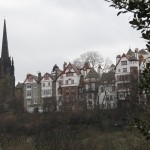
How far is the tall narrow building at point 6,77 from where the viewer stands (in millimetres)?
81838

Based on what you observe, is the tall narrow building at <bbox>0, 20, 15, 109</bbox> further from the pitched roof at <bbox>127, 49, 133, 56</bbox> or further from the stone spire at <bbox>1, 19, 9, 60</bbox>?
the pitched roof at <bbox>127, 49, 133, 56</bbox>

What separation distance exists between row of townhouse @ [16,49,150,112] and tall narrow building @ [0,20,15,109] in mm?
4347

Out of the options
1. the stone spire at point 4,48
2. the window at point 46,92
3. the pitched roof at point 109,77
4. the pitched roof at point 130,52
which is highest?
the stone spire at point 4,48

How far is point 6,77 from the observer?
9100cm

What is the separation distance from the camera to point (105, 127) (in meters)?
56.8

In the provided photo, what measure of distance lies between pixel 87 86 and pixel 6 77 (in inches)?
777

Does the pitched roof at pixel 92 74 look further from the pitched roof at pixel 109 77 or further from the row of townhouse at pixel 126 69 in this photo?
the row of townhouse at pixel 126 69

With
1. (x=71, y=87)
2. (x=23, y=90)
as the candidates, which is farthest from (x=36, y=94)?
(x=71, y=87)

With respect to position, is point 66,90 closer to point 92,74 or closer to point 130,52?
point 92,74

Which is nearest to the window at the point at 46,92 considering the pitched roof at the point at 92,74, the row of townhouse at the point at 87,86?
the row of townhouse at the point at 87,86

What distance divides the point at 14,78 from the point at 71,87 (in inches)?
916

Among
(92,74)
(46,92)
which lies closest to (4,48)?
(46,92)

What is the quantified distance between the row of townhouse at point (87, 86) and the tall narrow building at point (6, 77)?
435cm

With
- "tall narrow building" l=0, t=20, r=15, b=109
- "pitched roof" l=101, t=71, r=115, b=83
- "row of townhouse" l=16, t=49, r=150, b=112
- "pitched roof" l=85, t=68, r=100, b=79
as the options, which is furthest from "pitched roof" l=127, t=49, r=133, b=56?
"tall narrow building" l=0, t=20, r=15, b=109
